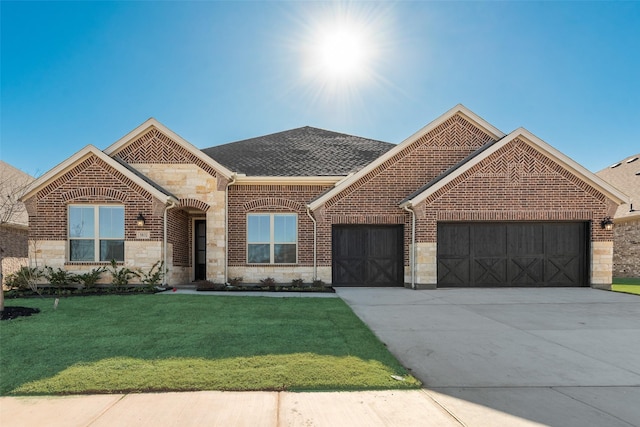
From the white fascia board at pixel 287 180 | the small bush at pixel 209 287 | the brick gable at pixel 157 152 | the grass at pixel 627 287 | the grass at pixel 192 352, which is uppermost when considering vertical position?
the brick gable at pixel 157 152

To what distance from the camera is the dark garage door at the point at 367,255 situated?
13.0 metres

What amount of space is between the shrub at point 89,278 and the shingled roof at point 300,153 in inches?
236

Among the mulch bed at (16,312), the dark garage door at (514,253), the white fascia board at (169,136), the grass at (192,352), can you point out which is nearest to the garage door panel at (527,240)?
the dark garage door at (514,253)

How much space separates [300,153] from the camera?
15906mm

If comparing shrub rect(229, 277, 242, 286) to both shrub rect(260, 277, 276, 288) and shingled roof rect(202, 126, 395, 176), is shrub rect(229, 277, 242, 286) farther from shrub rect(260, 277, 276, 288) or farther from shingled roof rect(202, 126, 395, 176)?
shingled roof rect(202, 126, 395, 176)

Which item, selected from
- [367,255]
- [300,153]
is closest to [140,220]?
A: [300,153]

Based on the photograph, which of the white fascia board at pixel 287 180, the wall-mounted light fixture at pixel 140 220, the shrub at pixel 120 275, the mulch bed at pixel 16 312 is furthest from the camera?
the white fascia board at pixel 287 180

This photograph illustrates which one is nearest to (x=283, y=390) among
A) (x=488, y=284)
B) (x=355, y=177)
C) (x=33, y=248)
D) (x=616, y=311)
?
(x=616, y=311)

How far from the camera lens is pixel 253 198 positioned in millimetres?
13289

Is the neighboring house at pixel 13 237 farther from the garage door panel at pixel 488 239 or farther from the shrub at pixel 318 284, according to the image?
the garage door panel at pixel 488 239

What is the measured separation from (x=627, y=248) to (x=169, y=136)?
22894 millimetres

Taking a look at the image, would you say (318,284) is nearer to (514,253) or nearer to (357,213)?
(357,213)

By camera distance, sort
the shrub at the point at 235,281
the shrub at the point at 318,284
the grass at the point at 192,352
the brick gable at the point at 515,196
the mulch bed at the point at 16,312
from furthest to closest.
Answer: the shrub at the point at 235,281 → the shrub at the point at 318,284 → the brick gable at the point at 515,196 → the mulch bed at the point at 16,312 → the grass at the point at 192,352

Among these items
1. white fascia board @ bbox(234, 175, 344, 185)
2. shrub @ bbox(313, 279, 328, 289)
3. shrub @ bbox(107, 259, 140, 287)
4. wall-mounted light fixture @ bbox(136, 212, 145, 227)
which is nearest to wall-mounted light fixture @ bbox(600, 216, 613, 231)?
white fascia board @ bbox(234, 175, 344, 185)
